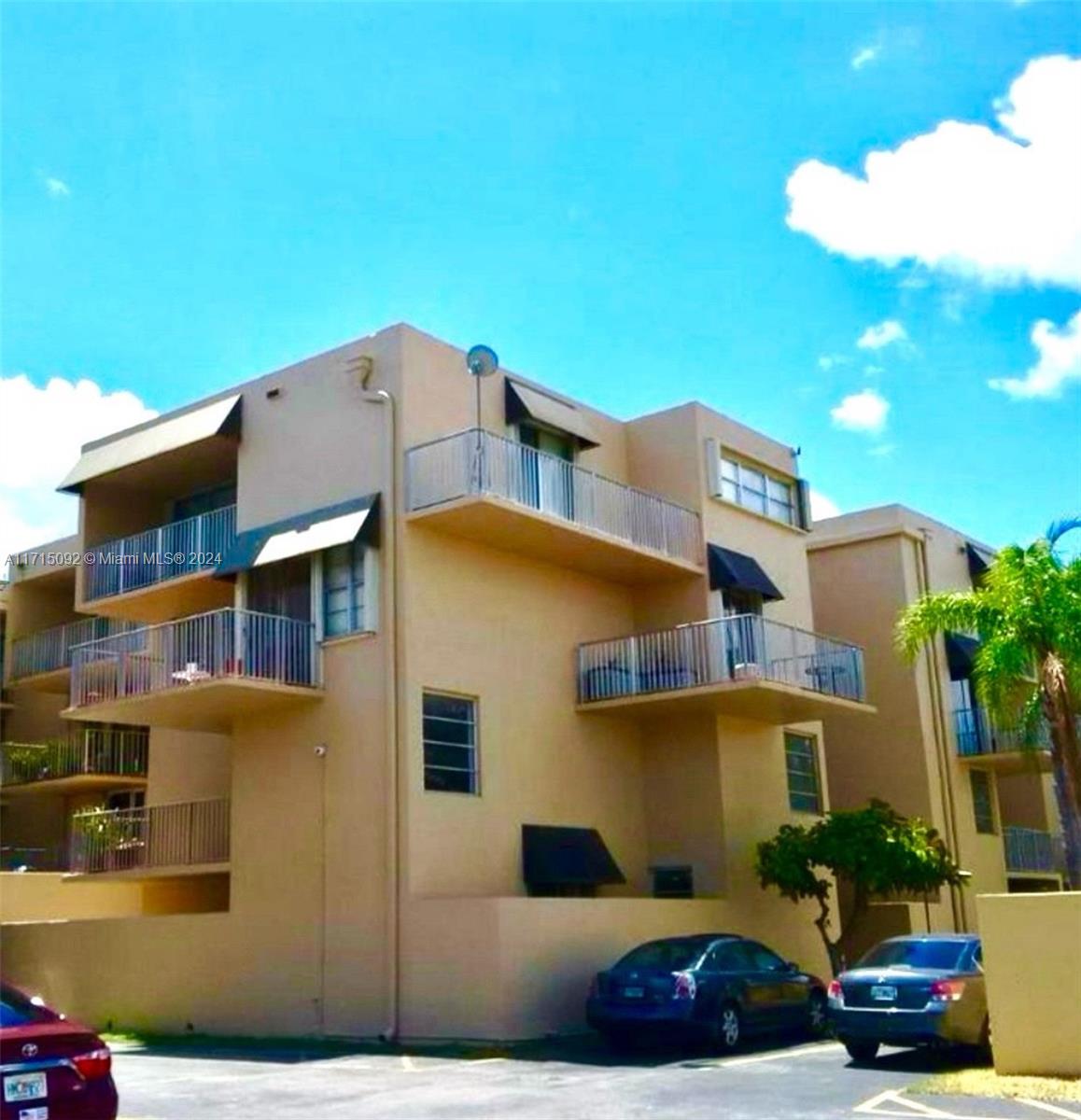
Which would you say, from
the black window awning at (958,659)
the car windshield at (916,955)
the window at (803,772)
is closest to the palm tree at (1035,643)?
the car windshield at (916,955)

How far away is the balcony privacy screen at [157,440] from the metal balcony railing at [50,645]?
221 inches

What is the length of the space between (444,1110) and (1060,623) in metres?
10.9

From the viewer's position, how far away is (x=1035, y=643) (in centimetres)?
1905

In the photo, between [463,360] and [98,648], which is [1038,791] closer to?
[463,360]

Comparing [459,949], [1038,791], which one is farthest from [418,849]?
[1038,791]

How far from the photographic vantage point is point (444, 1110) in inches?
480

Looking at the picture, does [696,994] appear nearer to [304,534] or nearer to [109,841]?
[304,534]

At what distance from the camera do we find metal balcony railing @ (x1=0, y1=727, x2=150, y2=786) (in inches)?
1171

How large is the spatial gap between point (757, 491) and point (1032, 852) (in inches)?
480

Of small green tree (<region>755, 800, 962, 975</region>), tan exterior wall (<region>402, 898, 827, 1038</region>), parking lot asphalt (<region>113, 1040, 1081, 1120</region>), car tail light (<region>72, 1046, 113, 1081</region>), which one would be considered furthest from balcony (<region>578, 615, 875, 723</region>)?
car tail light (<region>72, 1046, 113, 1081</region>)

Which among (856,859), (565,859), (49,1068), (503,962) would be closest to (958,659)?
(856,859)

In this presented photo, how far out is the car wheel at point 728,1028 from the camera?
16.5 m

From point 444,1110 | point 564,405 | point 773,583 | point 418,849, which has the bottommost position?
point 444,1110

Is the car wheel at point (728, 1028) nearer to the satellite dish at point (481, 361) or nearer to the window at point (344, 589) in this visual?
the window at point (344, 589)
